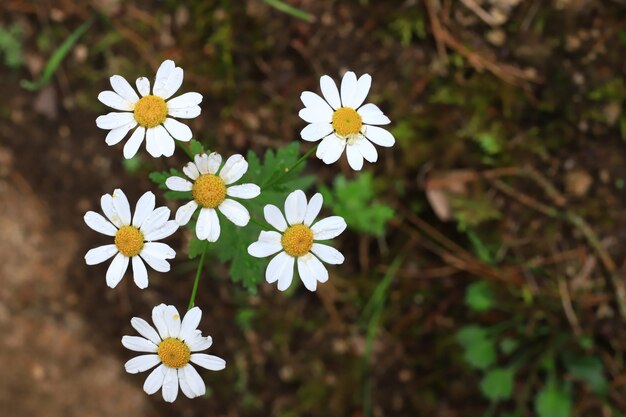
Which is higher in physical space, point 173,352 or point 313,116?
point 313,116

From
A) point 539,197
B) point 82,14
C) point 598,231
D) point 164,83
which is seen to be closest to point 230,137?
point 82,14

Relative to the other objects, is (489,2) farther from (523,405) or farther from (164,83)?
(523,405)

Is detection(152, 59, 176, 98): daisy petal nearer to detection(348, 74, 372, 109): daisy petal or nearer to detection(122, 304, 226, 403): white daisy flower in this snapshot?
detection(348, 74, 372, 109): daisy petal

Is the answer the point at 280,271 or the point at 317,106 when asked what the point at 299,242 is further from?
the point at 317,106

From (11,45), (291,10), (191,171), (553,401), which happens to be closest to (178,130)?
(191,171)

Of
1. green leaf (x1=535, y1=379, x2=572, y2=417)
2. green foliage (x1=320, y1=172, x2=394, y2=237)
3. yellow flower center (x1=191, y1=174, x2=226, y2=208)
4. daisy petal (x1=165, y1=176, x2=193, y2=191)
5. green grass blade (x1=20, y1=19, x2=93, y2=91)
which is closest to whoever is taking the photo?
daisy petal (x1=165, y1=176, x2=193, y2=191)

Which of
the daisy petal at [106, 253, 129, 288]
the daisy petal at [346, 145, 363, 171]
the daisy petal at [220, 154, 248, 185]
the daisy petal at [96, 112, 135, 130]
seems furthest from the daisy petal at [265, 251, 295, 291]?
the daisy petal at [96, 112, 135, 130]
